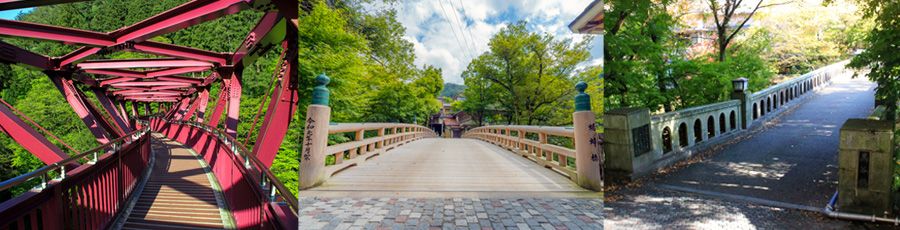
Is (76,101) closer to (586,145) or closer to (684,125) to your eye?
(586,145)

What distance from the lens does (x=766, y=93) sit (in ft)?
32.0

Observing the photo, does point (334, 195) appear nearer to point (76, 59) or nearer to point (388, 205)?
point (388, 205)

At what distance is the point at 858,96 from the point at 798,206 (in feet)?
12.9

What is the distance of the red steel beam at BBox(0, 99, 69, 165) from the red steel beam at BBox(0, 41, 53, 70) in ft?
2.98

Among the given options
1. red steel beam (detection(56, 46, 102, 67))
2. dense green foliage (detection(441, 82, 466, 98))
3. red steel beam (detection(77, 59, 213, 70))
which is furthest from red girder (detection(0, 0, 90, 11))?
dense green foliage (detection(441, 82, 466, 98))

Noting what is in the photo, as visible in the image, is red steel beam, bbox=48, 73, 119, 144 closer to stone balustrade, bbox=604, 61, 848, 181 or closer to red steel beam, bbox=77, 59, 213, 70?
red steel beam, bbox=77, 59, 213, 70

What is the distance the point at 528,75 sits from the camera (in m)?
1.70

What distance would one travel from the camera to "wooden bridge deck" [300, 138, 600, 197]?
1.73 metres

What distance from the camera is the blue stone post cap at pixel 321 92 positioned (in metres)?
1.53

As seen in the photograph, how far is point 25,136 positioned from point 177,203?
10.5 ft

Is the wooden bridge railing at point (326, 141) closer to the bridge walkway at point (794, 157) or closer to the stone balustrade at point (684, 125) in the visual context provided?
the stone balustrade at point (684, 125)

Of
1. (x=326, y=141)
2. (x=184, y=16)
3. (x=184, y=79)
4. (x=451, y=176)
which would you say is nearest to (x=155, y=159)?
(x=184, y=79)

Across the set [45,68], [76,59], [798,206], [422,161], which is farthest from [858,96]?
[45,68]

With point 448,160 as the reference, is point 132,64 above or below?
above
